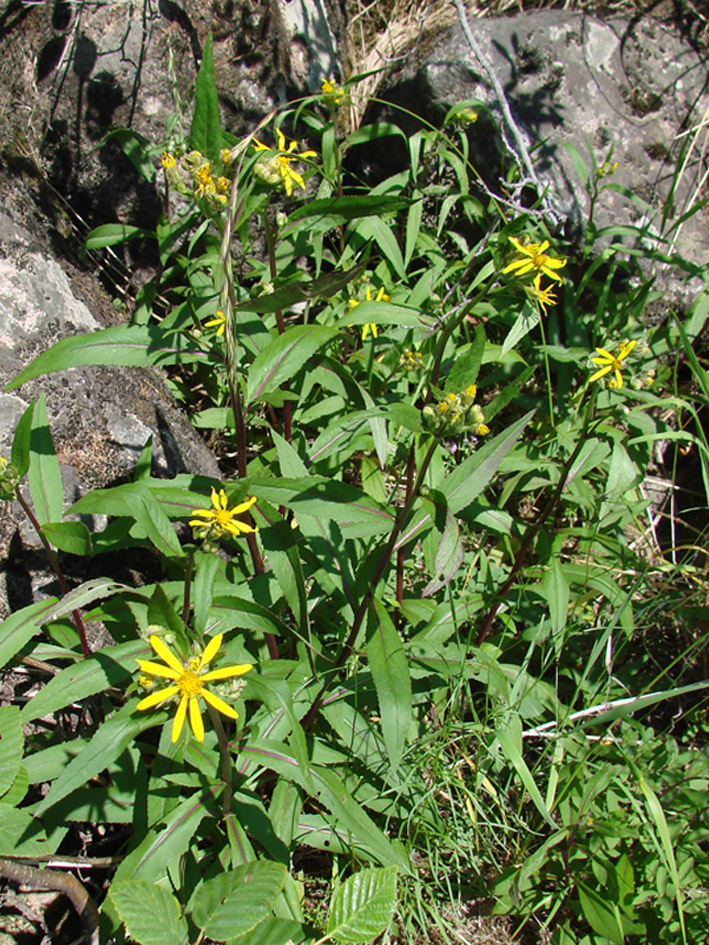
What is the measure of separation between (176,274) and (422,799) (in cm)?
312

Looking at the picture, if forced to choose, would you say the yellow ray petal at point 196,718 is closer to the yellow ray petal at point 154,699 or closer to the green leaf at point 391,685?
the yellow ray petal at point 154,699

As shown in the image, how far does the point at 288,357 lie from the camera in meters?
2.38

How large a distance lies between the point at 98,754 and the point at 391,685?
853 mm

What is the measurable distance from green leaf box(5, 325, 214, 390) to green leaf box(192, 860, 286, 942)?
166 cm

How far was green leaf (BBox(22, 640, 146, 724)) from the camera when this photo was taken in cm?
204

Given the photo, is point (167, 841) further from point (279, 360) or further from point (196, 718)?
point (279, 360)

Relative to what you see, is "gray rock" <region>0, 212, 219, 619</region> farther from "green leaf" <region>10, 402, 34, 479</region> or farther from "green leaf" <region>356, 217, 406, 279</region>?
"green leaf" <region>356, 217, 406, 279</region>

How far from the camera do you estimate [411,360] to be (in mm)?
3219

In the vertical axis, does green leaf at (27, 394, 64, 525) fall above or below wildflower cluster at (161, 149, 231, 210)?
below

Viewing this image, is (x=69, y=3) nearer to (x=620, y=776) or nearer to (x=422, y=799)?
(x=422, y=799)

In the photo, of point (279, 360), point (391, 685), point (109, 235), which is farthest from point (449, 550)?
point (109, 235)

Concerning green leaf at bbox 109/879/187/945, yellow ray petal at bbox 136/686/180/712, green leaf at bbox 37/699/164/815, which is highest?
yellow ray petal at bbox 136/686/180/712

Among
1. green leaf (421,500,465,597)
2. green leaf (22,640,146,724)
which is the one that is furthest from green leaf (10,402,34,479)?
green leaf (421,500,465,597)

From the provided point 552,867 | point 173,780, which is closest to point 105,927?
point 173,780
